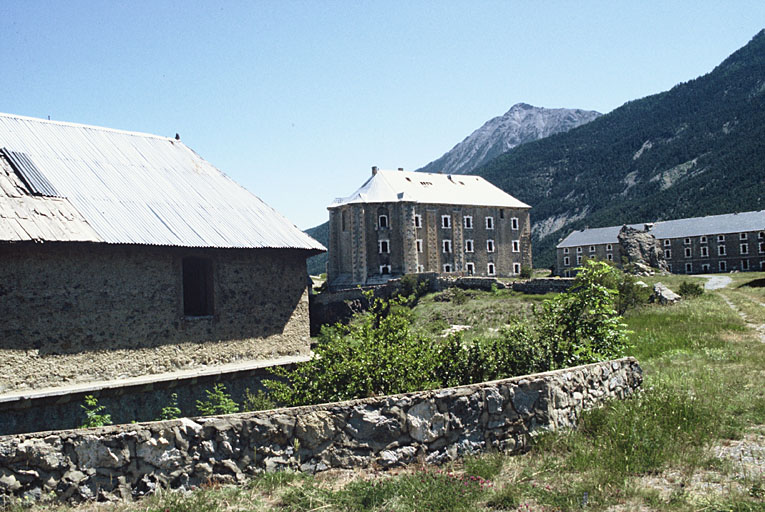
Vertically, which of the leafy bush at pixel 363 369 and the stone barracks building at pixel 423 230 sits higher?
the stone barracks building at pixel 423 230

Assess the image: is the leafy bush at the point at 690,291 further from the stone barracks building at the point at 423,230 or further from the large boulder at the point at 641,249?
the stone barracks building at the point at 423,230

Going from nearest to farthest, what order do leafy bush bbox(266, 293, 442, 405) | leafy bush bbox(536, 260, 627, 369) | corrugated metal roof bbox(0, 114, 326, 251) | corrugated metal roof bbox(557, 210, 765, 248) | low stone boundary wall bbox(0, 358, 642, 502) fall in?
low stone boundary wall bbox(0, 358, 642, 502) → leafy bush bbox(266, 293, 442, 405) → leafy bush bbox(536, 260, 627, 369) → corrugated metal roof bbox(0, 114, 326, 251) → corrugated metal roof bbox(557, 210, 765, 248)

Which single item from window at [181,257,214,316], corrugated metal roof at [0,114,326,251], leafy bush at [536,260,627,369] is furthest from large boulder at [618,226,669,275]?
leafy bush at [536,260,627,369]

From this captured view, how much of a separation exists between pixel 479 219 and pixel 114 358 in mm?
55241

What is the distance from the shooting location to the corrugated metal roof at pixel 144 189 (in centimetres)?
1756


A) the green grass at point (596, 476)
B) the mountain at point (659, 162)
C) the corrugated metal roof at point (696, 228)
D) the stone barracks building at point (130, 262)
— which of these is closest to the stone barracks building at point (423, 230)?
Result: the corrugated metal roof at point (696, 228)

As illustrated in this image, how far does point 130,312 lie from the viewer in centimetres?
1709

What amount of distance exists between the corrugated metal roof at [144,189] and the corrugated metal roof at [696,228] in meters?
66.1

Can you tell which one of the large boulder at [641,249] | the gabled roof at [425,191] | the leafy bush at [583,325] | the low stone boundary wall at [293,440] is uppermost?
the gabled roof at [425,191]

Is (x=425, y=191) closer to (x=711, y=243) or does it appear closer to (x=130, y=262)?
(x=711, y=243)

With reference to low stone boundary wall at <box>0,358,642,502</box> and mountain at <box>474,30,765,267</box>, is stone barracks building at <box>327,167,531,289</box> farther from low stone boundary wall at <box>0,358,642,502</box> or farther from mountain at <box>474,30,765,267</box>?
mountain at <box>474,30,765,267</box>

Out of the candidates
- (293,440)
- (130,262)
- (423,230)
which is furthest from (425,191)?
(293,440)

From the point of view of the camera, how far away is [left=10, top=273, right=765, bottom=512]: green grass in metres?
5.60

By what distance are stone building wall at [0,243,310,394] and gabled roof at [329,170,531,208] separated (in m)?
42.5
